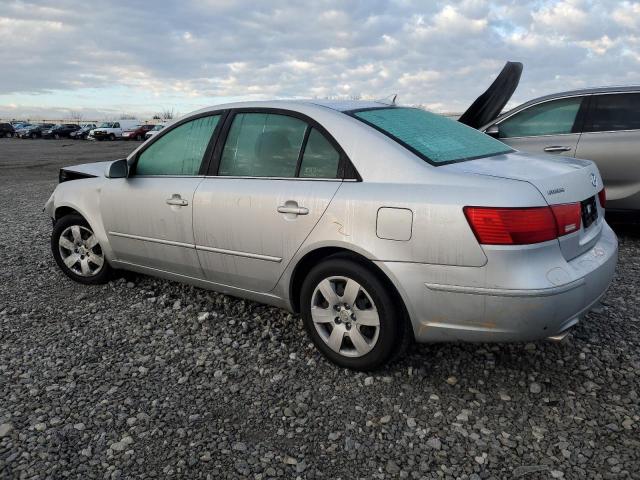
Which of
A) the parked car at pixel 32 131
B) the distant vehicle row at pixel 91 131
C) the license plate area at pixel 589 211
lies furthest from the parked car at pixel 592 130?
the parked car at pixel 32 131

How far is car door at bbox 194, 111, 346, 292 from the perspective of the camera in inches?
121

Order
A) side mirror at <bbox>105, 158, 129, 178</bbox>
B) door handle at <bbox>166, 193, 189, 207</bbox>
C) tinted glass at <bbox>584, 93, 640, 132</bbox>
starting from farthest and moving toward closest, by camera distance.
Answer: tinted glass at <bbox>584, 93, 640, 132</bbox> < side mirror at <bbox>105, 158, 129, 178</bbox> < door handle at <bbox>166, 193, 189, 207</bbox>

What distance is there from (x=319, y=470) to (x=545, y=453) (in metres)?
1.00

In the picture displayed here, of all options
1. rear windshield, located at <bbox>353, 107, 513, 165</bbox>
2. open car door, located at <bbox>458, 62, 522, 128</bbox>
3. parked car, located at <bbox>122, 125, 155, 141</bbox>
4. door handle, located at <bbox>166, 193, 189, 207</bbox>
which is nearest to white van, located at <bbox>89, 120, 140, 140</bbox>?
parked car, located at <bbox>122, 125, 155, 141</bbox>

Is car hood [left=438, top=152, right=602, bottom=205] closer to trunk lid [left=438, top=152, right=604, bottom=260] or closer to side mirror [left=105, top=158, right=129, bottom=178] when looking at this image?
trunk lid [left=438, top=152, right=604, bottom=260]

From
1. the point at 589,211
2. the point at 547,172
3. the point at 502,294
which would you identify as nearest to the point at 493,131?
the point at 589,211

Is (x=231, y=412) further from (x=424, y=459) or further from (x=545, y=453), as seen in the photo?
(x=545, y=453)

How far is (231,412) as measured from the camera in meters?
2.76

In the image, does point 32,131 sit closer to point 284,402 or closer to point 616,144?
point 616,144

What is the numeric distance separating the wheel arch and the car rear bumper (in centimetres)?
8

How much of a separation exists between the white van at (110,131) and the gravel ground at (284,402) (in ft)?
154

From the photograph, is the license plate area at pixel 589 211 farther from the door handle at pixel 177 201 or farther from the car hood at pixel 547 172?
the door handle at pixel 177 201

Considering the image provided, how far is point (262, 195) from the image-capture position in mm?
3248

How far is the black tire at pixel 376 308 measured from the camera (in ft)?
9.24
